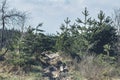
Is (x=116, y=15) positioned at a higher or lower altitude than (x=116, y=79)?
higher

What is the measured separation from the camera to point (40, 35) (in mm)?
41531

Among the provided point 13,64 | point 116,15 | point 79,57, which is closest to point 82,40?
point 79,57

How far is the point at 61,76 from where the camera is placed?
38.1 metres

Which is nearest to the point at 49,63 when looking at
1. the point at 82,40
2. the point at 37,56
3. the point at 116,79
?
the point at 37,56

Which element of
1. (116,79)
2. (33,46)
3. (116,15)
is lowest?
(116,79)

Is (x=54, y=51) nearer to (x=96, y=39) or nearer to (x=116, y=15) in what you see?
(x=96, y=39)

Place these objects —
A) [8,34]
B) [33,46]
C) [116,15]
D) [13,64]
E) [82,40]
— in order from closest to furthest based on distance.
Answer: [13,64] → [33,46] → [82,40] → [8,34] → [116,15]

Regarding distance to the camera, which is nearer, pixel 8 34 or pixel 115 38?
pixel 115 38

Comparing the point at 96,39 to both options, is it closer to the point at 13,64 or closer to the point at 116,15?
the point at 13,64

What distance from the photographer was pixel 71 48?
43.4 m

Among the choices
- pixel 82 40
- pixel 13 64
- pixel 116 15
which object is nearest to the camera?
pixel 13 64

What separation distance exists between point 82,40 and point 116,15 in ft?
57.2

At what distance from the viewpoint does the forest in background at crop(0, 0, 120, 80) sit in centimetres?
3772

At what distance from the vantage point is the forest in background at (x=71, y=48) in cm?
3772
